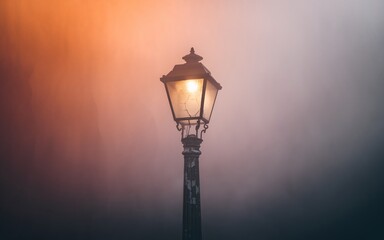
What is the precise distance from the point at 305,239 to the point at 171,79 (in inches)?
246

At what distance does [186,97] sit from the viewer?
3.39m

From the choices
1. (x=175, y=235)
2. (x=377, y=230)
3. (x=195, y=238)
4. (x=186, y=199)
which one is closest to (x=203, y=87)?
(x=186, y=199)

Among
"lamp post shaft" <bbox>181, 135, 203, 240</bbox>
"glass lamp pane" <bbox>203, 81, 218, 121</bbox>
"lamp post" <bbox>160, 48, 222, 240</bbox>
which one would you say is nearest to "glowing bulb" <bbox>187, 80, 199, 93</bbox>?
"lamp post" <bbox>160, 48, 222, 240</bbox>

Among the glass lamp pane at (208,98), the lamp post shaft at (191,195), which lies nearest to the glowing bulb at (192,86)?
the glass lamp pane at (208,98)

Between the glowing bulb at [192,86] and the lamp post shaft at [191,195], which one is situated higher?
the glowing bulb at [192,86]

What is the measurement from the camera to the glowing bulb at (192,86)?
337cm

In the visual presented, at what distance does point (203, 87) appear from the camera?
3.33 meters

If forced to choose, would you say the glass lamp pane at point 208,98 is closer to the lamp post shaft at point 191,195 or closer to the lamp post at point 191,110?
the lamp post at point 191,110

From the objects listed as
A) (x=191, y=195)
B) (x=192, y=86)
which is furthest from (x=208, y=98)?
(x=191, y=195)

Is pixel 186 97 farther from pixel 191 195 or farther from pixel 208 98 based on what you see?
pixel 191 195

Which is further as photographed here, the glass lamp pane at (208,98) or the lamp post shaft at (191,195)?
the glass lamp pane at (208,98)

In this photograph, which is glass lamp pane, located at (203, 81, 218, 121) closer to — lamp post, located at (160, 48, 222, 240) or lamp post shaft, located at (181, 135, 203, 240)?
lamp post, located at (160, 48, 222, 240)

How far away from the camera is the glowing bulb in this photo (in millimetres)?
3369

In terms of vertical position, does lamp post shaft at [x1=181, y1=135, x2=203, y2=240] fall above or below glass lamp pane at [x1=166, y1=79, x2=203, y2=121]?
below
